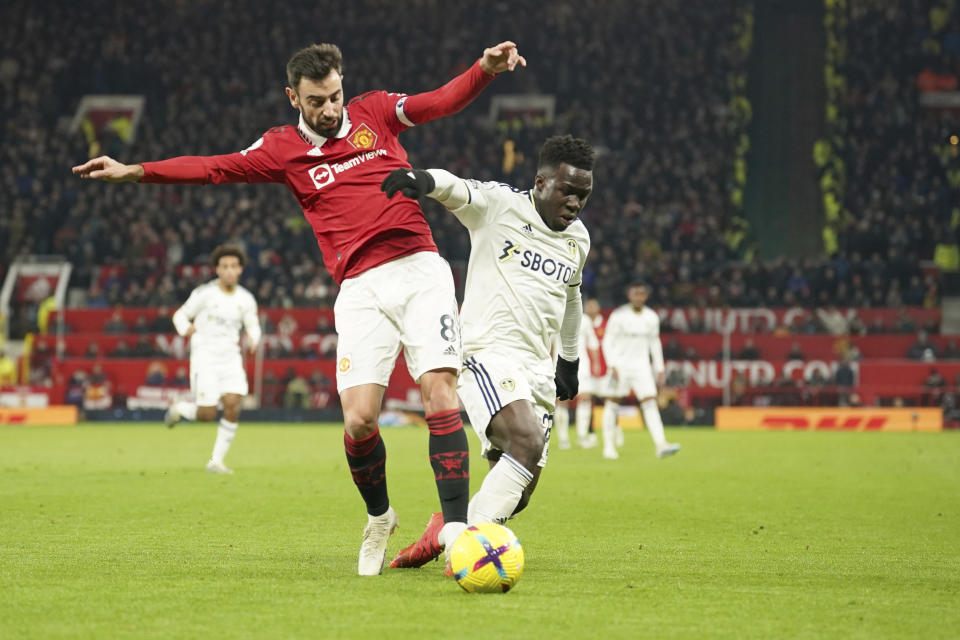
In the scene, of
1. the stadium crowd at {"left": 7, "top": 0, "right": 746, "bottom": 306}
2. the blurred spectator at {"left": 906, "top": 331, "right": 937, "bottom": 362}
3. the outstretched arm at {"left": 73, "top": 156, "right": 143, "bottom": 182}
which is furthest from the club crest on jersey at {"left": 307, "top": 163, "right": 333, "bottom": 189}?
the stadium crowd at {"left": 7, "top": 0, "right": 746, "bottom": 306}

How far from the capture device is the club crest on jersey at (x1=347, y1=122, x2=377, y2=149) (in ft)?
20.3

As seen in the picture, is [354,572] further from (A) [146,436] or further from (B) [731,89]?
(B) [731,89]

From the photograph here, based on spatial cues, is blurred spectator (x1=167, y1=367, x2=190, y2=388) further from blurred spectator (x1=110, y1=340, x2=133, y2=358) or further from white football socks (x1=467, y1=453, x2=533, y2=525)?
white football socks (x1=467, y1=453, x2=533, y2=525)

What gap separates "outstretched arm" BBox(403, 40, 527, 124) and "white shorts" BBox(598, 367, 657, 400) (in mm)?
10419

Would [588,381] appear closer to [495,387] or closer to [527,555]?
[527,555]

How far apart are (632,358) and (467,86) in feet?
35.4

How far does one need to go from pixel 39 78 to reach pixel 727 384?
24.1 metres

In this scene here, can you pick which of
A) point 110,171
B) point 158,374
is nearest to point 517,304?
point 110,171

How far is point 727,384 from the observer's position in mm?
25453

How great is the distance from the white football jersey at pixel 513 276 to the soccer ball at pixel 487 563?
129cm

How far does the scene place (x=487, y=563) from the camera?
17.2 ft

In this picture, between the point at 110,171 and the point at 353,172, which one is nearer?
the point at 110,171

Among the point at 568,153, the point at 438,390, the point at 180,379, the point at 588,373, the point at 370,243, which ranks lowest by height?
the point at 180,379

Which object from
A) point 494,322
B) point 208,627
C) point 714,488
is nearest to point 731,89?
point 714,488
